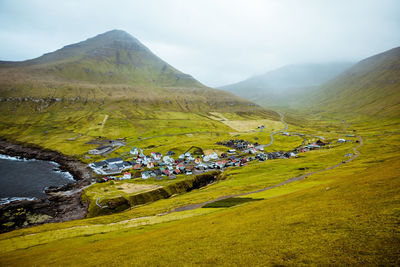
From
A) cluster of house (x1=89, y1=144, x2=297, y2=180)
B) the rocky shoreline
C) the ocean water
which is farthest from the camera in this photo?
cluster of house (x1=89, y1=144, x2=297, y2=180)

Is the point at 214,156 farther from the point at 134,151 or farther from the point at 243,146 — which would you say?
the point at 134,151

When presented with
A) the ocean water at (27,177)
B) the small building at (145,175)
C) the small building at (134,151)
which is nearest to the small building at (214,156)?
the small building at (145,175)

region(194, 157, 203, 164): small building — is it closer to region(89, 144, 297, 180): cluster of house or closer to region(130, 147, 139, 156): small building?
region(89, 144, 297, 180): cluster of house

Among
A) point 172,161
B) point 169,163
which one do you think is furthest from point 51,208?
point 172,161

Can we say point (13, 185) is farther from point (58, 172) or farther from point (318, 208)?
point (318, 208)

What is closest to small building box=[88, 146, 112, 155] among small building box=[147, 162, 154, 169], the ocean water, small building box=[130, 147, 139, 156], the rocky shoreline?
small building box=[130, 147, 139, 156]

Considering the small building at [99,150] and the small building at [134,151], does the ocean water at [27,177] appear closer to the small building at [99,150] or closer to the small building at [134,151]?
the small building at [99,150]
